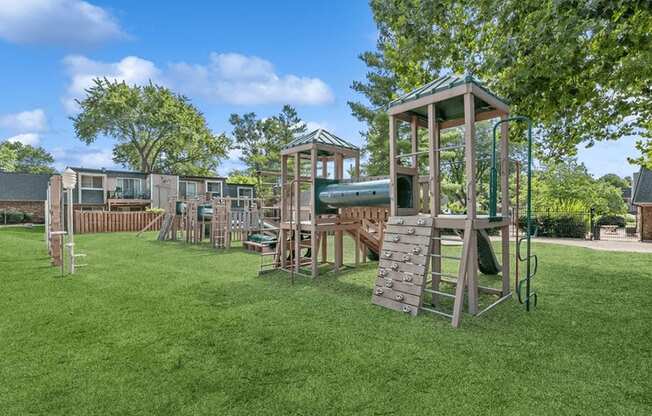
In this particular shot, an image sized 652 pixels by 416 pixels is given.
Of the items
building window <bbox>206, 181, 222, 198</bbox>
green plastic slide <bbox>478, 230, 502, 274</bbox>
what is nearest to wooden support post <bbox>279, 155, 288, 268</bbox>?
green plastic slide <bbox>478, 230, 502, 274</bbox>

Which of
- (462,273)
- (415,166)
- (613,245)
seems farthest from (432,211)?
(613,245)

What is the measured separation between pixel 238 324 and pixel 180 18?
12.7 metres

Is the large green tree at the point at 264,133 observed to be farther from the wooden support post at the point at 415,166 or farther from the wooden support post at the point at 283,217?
the wooden support post at the point at 415,166

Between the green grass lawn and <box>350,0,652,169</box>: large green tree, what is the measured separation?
3684 millimetres

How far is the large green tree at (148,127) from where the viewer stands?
107 feet

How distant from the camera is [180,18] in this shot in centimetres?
1261

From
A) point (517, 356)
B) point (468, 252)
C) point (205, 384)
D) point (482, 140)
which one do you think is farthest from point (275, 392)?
point (482, 140)

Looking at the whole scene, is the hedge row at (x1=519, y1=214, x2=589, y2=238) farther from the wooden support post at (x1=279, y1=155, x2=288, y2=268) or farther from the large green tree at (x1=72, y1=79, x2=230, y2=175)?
the large green tree at (x1=72, y1=79, x2=230, y2=175)

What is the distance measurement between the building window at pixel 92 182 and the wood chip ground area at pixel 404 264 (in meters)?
28.7

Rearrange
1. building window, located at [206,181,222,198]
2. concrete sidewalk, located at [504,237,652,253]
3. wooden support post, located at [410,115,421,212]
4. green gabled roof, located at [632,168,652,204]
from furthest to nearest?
1. building window, located at [206,181,222,198]
2. green gabled roof, located at [632,168,652,204]
3. concrete sidewalk, located at [504,237,652,253]
4. wooden support post, located at [410,115,421,212]

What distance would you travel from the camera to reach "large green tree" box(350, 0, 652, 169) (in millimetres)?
5031

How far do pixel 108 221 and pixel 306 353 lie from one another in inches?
803

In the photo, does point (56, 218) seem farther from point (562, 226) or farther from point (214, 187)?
point (214, 187)

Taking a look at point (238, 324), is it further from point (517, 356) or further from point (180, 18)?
point (180, 18)
